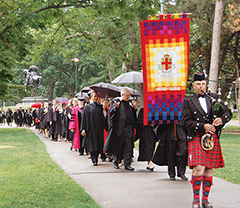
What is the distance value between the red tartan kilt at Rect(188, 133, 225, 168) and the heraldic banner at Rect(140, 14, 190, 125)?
2421 mm

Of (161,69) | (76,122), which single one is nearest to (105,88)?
(76,122)

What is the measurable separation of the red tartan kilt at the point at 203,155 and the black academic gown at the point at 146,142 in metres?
3.94

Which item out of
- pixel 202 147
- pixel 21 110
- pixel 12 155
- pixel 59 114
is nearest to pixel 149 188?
pixel 202 147

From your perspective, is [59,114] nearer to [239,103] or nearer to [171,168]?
[239,103]

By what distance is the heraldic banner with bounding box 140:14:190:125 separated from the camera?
843 centimetres

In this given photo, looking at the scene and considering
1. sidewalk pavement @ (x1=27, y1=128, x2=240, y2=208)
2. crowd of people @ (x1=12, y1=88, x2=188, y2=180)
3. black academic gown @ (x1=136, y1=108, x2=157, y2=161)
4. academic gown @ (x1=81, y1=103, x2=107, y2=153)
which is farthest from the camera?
academic gown @ (x1=81, y1=103, x2=107, y2=153)

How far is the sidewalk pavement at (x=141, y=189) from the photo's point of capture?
638cm

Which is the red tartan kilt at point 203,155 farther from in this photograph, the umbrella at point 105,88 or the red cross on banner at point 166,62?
the umbrella at point 105,88

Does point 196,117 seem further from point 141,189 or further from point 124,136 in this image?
point 124,136

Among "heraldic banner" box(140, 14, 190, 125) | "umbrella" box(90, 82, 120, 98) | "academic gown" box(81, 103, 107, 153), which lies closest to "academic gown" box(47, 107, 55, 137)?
"umbrella" box(90, 82, 120, 98)

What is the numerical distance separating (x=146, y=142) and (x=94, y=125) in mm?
1965

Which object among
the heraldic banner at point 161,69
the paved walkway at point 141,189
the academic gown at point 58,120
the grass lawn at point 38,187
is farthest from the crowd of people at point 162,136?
the academic gown at point 58,120

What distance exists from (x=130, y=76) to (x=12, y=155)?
4573 millimetres

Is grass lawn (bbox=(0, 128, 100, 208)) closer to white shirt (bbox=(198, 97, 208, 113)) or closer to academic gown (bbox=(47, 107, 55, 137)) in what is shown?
white shirt (bbox=(198, 97, 208, 113))
